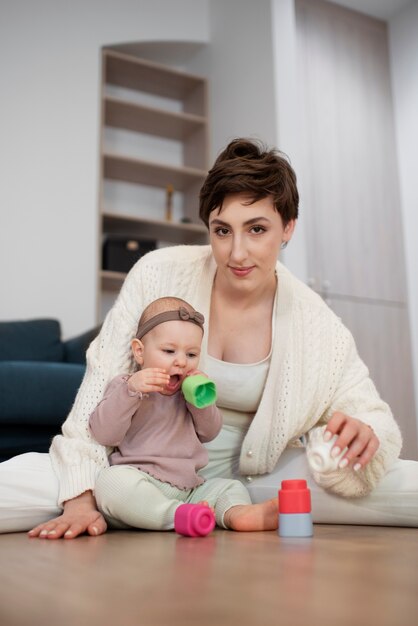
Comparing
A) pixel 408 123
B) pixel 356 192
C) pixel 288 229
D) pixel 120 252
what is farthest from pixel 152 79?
pixel 288 229

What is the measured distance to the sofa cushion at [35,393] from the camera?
2211 millimetres

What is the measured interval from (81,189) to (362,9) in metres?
1.93

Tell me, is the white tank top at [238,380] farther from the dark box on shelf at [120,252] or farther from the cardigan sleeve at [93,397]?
the dark box on shelf at [120,252]

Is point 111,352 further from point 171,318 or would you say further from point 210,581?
point 210,581

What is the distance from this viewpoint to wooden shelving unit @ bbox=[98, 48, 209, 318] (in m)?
3.62

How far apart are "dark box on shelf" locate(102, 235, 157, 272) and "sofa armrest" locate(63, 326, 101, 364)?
1.69ft

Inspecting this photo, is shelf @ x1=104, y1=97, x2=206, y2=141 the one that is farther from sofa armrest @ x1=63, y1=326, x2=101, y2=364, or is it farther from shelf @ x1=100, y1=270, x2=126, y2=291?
sofa armrest @ x1=63, y1=326, x2=101, y2=364

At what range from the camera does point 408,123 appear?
3.81m

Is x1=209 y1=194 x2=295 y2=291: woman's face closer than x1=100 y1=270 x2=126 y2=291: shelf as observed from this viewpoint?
Yes

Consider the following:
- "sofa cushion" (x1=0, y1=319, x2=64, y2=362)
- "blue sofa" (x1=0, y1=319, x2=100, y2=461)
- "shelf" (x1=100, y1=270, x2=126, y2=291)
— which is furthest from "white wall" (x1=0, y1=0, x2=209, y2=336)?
"blue sofa" (x1=0, y1=319, x2=100, y2=461)

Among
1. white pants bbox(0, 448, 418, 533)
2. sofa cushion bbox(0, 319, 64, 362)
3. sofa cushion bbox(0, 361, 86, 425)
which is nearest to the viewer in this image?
white pants bbox(0, 448, 418, 533)

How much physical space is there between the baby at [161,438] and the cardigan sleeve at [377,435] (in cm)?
20

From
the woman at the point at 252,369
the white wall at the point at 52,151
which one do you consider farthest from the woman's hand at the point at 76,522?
the white wall at the point at 52,151

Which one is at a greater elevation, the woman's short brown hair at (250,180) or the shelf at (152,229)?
the shelf at (152,229)
